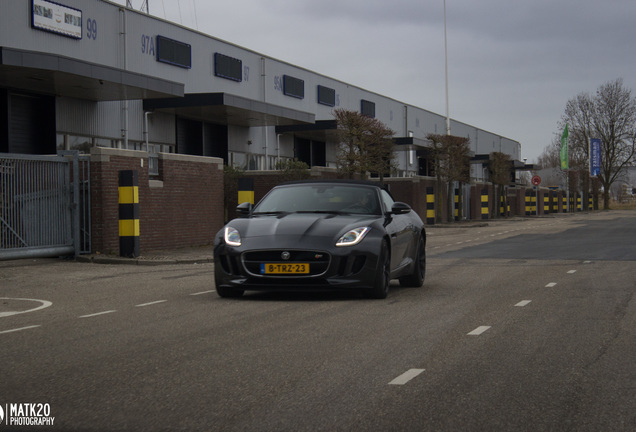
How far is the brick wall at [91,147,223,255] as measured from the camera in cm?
1702

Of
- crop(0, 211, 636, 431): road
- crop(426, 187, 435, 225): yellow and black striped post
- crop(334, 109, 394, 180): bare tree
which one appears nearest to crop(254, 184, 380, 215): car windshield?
crop(0, 211, 636, 431): road

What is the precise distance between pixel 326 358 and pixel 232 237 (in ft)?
12.8

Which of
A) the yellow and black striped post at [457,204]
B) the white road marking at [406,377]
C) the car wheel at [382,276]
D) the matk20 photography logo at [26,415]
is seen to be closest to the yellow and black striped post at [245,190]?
the car wheel at [382,276]

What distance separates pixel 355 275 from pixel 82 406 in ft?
16.7

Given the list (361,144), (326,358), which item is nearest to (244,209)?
(326,358)

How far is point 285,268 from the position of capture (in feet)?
30.2

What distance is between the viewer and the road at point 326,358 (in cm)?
436

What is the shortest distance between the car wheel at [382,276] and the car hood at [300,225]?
14.9 inches

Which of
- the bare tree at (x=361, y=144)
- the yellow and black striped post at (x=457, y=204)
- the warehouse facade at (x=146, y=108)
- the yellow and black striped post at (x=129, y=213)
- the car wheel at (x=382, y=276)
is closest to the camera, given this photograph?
the car wheel at (x=382, y=276)

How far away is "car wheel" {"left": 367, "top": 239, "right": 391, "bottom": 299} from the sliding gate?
334 inches

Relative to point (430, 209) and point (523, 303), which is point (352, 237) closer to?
point (523, 303)

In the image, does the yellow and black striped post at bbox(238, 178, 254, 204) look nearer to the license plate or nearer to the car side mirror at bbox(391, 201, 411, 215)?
the car side mirror at bbox(391, 201, 411, 215)

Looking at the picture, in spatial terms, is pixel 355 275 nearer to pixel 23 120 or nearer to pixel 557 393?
pixel 557 393

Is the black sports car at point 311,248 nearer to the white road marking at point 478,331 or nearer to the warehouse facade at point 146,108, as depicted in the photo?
the white road marking at point 478,331
